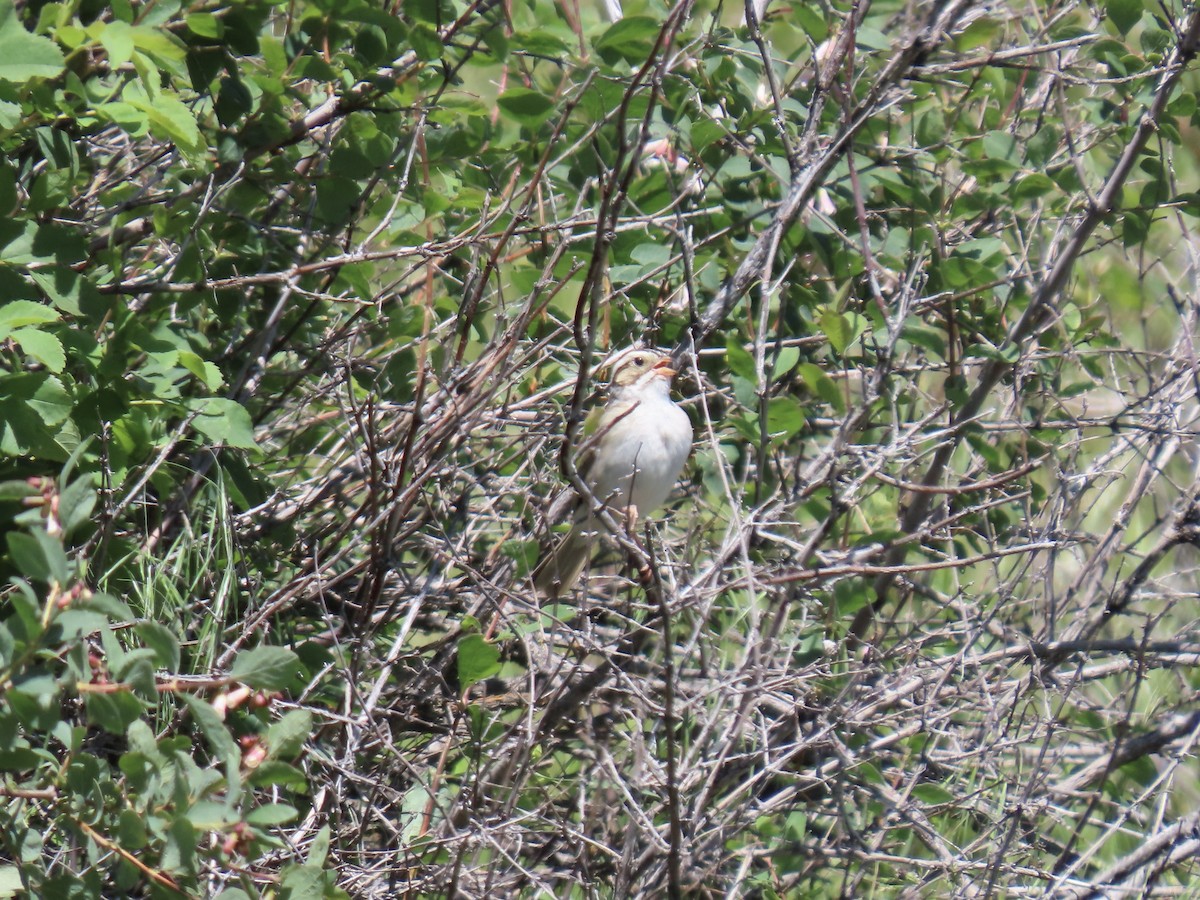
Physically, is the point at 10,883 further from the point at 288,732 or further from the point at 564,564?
the point at 564,564

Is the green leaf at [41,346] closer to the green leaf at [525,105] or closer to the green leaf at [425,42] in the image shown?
the green leaf at [425,42]

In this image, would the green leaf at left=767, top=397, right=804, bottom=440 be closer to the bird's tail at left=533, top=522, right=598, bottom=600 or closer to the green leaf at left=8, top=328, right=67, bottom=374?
the bird's tail at left=533, top=522, right=598, bottom=600

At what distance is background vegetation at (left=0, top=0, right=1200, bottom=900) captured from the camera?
299 centimetres

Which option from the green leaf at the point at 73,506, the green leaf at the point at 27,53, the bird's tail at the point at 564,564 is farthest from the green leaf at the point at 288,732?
the bird's tail at the point at 564,564

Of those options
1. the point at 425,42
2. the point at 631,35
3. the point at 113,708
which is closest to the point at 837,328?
→ the point at 631,35

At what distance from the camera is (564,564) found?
4.30 m

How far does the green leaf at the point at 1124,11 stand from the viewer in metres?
3.60

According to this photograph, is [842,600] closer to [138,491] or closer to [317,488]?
[317,488]

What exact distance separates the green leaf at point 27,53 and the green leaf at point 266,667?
1.14 metres

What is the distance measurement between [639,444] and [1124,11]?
6.09 ft

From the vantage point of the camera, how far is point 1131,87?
3.89 m

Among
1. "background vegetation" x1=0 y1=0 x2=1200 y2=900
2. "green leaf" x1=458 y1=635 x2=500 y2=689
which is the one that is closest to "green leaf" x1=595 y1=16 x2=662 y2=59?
"background vegetation" x1=0 y1=0 x2=1200 y2=900

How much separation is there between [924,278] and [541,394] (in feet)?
3.58

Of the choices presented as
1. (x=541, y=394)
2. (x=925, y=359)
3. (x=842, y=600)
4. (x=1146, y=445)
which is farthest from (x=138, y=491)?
(x=1146, y=445)
